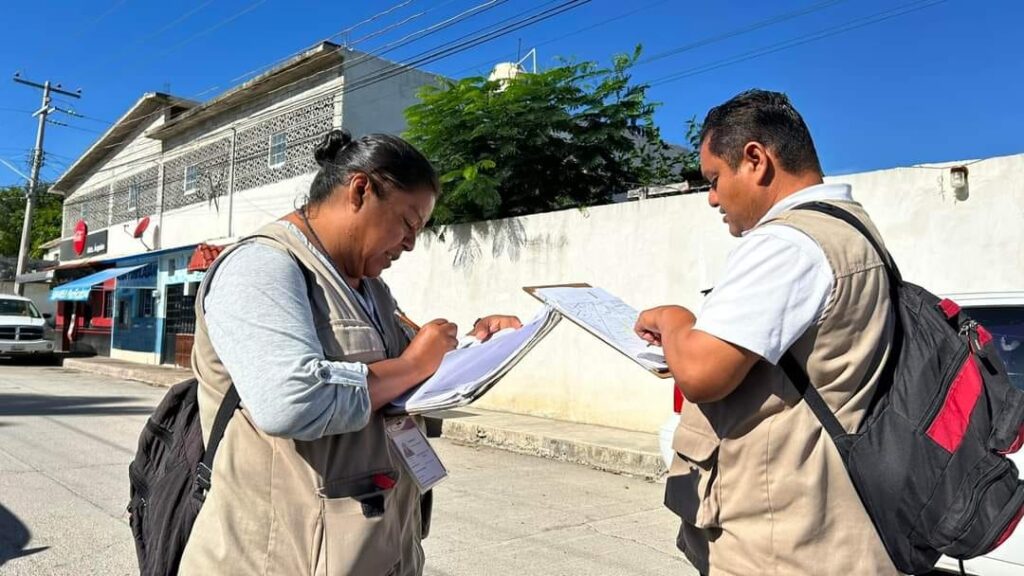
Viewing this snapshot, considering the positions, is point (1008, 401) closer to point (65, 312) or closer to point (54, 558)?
point (54, 558)

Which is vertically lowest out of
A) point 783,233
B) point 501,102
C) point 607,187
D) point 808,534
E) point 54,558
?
point 54,558

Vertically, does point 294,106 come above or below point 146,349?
above

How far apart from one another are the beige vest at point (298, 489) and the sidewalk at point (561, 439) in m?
4.91

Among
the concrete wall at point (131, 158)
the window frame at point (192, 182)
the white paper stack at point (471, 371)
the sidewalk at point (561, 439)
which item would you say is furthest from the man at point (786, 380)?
the concrete wall at point (131, 158)

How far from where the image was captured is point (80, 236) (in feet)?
78.6

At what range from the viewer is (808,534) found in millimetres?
1419

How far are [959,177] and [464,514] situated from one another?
4867mm

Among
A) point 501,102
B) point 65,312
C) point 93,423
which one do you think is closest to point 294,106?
point 501,102

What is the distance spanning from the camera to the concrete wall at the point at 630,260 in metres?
5.89

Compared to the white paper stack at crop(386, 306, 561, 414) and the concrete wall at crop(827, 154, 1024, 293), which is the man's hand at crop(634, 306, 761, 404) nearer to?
the white paper stack at crop(386, 306, 561, 414)

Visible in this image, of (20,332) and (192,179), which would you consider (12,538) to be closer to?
(192,179)

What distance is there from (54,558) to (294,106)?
12579 millimetres

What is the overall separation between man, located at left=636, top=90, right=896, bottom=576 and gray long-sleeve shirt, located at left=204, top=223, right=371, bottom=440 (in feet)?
2.17

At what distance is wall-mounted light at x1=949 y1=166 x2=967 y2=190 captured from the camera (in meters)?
5.95
